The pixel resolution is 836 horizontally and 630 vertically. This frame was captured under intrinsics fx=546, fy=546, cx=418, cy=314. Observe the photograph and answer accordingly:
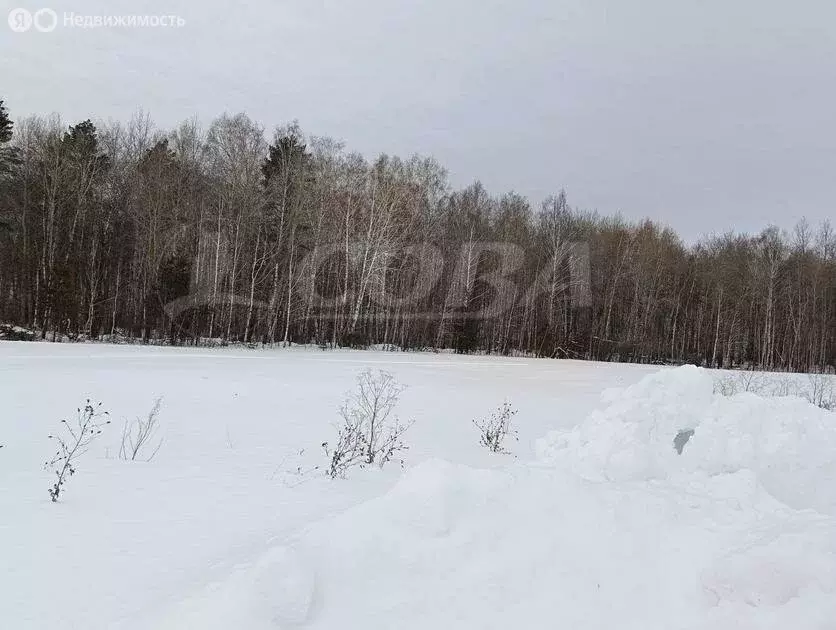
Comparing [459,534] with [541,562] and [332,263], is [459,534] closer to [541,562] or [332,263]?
[541,562]

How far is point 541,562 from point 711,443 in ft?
9.56

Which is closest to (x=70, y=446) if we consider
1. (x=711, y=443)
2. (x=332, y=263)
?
(x=711, y=443)

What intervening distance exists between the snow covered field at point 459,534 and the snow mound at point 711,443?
19mm

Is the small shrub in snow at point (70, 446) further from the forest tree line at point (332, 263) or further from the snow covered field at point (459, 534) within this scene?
the forest tree line at point (332, 263)

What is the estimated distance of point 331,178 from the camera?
30.0 meters

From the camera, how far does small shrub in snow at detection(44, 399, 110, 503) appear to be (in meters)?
3.87

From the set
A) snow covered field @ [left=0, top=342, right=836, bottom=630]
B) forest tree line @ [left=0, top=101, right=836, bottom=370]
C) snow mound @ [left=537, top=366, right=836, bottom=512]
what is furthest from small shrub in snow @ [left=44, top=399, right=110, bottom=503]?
forest tree line @ [left=0, top=101, right=836, bottom=370]

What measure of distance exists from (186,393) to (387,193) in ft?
67.9

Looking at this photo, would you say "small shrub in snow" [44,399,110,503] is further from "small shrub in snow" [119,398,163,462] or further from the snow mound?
the snow mound

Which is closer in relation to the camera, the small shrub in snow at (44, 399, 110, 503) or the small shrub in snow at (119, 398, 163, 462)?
the small shrub in snow at (44, 399, 110, 503)

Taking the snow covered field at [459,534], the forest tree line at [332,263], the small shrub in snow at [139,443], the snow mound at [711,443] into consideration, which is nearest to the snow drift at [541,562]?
the snow covered field at [459,534]

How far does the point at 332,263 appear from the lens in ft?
104

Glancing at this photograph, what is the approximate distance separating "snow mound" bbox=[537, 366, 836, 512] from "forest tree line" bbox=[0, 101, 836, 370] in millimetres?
22066

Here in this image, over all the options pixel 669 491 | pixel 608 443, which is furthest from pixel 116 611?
pixel 608 443
